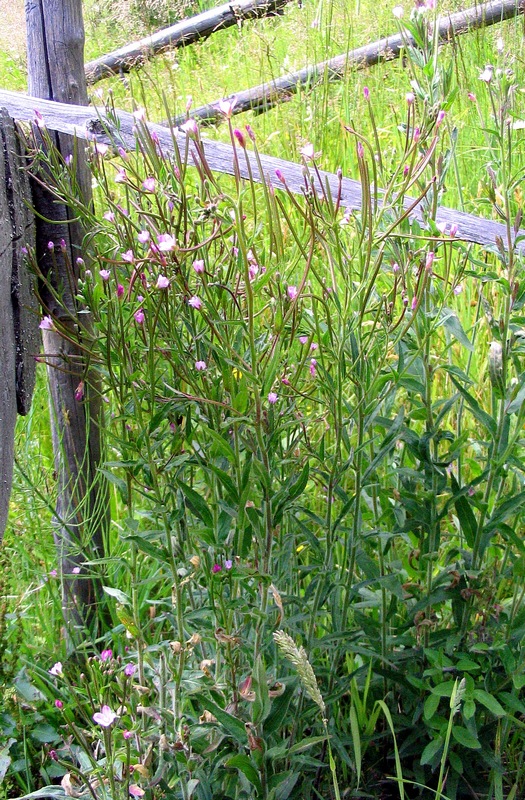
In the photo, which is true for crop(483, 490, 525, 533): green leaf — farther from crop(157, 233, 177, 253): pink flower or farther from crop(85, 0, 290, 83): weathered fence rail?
crop(85, 0, 290, 83): weathered fence rail

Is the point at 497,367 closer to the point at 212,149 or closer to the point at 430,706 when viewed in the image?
the point at 430,706

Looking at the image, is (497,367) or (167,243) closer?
(167,243)

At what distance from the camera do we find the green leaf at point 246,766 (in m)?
1.33

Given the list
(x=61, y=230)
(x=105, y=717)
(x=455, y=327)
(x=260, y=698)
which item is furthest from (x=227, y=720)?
(x=61, y=230)

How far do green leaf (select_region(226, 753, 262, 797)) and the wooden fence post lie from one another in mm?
691

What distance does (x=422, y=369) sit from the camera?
5.61 ft

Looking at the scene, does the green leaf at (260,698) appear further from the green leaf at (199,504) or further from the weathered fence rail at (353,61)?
the weathered fence rail at (353,61)

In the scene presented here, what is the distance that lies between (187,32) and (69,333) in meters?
2.69

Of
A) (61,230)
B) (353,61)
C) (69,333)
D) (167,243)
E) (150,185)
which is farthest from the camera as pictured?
(353,61)

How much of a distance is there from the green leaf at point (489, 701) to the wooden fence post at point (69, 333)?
0.89 metres

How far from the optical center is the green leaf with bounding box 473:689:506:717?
1460 mm

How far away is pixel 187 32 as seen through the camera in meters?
4.05

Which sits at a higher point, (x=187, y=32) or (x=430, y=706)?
(x=187, y=32)

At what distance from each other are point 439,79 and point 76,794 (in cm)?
137
